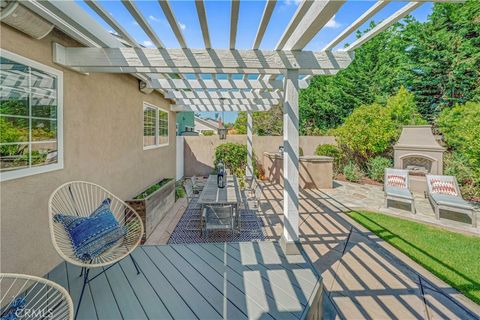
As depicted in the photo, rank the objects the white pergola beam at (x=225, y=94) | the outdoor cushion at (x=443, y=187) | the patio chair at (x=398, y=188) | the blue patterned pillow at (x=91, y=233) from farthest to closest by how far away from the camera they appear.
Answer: the white pergola beam at (x=225, y=94), the outdoor cushion at (x=443, y=187), the patio chair at (x=398, y=188), the blue patterned pillow at (x=91, y=233)

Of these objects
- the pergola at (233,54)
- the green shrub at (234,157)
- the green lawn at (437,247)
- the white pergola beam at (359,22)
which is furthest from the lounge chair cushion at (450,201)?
the green shrub at (234,157)

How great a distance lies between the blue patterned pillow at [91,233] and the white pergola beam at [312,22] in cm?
298

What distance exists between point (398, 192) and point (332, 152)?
4.20 m

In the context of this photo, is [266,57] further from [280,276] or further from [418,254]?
[418,254]

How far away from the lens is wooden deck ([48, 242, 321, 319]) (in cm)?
210

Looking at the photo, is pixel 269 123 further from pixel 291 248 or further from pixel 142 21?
pixel 142 21

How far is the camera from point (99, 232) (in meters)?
2.54

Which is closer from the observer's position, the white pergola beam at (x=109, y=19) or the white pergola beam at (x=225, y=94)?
the white pergola beam at (x=109, y=19)

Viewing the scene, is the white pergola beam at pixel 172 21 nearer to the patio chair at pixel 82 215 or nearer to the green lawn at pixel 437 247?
the patio chair at pixel 82 215

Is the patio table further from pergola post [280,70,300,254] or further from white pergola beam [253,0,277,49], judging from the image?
white pergola beam [253,0,277,49]

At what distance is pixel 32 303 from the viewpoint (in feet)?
7.14

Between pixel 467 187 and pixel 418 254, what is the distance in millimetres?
5691

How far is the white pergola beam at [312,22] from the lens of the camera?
2.14 metres

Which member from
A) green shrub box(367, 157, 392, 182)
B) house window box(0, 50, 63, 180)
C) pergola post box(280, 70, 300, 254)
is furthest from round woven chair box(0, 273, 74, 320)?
green shrub box(367, 157, 392, 182)
